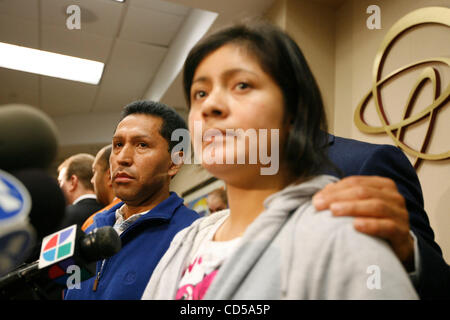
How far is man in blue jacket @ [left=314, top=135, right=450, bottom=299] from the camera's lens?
530 millimetres

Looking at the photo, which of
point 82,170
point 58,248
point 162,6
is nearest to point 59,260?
point 58,248

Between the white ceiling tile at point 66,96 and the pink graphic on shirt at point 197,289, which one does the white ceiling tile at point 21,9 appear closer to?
the white ceiling tile at point 66,96

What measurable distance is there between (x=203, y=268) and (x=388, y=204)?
11.7 inches

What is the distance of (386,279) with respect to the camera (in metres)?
0.48

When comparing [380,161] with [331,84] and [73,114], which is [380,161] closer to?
[331,84]

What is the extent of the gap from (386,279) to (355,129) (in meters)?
1.76

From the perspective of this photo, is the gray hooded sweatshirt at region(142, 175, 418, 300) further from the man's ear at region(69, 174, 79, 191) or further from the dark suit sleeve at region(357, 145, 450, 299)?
the man's ear at region(69, 174, 79, 191)

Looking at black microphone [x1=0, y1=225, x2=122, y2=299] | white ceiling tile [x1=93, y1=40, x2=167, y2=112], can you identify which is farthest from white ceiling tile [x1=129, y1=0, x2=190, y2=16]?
black microphone [x1=0, y1=225, x2=122, y2=299]

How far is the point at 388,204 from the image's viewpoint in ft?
1.87

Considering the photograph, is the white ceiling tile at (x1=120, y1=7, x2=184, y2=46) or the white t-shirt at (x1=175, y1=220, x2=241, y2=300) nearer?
the white t-shirt at (x1=175, y1=220, x2=241, y2=300)

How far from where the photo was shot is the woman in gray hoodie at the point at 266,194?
499mm

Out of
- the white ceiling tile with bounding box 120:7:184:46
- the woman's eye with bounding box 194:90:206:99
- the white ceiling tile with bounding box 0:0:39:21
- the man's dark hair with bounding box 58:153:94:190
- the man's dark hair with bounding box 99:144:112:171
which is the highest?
the white ceiling tile with bounding box 0:0:39:21

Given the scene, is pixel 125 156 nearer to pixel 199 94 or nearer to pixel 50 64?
pixel 199 94

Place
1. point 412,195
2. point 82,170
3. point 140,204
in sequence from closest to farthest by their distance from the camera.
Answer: point 412,195 → point 140,204 → point 82,170
